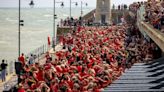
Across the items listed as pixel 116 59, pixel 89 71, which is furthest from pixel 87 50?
pixel 89 71

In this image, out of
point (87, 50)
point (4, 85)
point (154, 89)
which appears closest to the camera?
point (154, 89)

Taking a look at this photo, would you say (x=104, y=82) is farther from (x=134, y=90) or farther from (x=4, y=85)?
(x=4, y=85)

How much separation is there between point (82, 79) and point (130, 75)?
336 cm

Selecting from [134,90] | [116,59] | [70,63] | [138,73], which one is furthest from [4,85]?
[134,90]

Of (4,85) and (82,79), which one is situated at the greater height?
(82,79)

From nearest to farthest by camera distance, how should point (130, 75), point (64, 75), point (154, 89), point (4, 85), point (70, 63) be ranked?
point (154, 89) → point (130, 75) → point (64, 75) → point (70, 63) → point (4, 85)

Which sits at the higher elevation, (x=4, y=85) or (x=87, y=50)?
(x=87, y=50)

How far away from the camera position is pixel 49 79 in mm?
13742

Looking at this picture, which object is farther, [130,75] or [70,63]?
[70,63]

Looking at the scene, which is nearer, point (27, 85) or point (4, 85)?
point (27, 85)

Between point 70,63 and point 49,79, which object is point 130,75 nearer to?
point 49,79

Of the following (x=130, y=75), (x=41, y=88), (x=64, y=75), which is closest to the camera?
(x=130, y=75)

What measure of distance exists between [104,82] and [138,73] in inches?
128

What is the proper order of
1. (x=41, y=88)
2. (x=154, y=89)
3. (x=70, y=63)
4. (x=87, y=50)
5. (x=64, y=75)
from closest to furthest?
1. (x=154, y=89)
2. (x=41, y=88)
3. (x=64, y=75)
4. (x=70, y=63)
5. (x=87, y=50)
